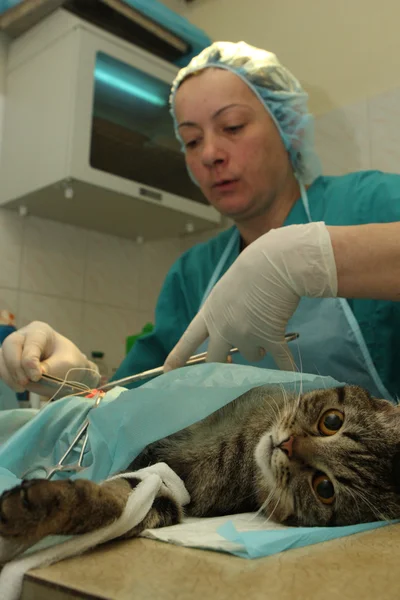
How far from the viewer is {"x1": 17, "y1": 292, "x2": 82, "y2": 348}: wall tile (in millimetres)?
2090

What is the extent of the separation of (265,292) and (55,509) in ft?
2.03

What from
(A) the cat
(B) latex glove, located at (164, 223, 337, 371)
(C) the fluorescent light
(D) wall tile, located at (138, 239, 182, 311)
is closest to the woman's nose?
(B) latex glove, located at (164, 223, 337, 371)

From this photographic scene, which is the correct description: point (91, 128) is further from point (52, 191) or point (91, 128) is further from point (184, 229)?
point (184, 229)

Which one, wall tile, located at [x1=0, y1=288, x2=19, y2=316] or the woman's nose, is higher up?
the woman's nose

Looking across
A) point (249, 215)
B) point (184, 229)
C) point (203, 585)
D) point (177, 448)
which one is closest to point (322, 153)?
point (184, 229)

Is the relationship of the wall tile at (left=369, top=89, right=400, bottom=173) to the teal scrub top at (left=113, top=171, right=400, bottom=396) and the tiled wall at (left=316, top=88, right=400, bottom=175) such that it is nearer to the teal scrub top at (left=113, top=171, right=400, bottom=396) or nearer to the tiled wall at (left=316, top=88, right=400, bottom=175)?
the tiled wall at (left=316, top=88, right=400, bottom=175)

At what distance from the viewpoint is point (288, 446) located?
0.78 metres

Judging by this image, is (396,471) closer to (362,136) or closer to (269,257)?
(269,257)

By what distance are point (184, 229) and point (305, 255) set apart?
1.43 meters

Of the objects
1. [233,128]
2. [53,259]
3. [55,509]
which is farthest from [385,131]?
[55,509]

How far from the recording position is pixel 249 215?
1449mm

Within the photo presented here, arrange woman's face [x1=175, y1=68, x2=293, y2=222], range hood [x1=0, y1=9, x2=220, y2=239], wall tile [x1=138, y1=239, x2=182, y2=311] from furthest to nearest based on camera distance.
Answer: wall tile [x1=138, y1=239, x2=182, y2=311], range hood [x1=0, y1=9, x2=220, y2=239], woman's face [x1=175, y1=68, x2=293, y2=222]

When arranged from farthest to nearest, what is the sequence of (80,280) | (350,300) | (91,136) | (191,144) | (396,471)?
(80,280), (91,136), (191,144), (350,300), (396,471)

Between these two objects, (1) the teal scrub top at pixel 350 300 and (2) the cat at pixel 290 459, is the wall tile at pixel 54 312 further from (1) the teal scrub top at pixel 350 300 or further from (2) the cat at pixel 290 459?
(2) the cat at pixel 290 459
